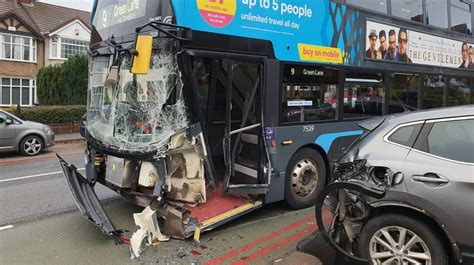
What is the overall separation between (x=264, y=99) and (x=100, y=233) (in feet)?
9.17

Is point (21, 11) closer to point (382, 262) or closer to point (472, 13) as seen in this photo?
point (472, 13)

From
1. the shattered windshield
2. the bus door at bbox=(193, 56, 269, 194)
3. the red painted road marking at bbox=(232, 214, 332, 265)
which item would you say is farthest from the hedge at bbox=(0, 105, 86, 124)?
the red painted road marking at bbox=(232, 214, 332, 265)

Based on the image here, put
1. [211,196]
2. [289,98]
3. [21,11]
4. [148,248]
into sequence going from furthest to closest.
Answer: [21,11], [289,98], [211,196], [148,248]

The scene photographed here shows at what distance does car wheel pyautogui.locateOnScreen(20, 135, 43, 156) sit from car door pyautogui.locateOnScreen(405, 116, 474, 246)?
1190 cm

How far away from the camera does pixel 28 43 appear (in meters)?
31.3

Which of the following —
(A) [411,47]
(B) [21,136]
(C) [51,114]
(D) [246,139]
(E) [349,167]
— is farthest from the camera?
(C) [51,114]

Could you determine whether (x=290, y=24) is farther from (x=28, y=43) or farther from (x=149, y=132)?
(x=28, y=43)

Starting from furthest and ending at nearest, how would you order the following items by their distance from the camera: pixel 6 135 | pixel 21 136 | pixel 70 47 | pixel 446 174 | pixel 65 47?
1. pixel 70 47
2. pixel 65 47
3. pixel 21 136
4. pixel 6 135
5. pixel 446 174

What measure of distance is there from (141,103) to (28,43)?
31273 mm

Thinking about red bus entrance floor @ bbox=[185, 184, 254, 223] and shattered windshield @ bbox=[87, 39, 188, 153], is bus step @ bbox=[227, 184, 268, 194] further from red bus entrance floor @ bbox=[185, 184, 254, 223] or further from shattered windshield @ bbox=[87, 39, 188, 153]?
shattered windshield @ bbox=[87, 39, 188, 153]

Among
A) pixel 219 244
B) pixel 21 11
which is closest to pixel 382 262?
pixel 219 244

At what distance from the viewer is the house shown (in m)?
30.2

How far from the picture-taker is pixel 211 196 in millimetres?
5414

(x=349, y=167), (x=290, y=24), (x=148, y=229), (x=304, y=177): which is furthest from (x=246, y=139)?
(x=349, y=167)
